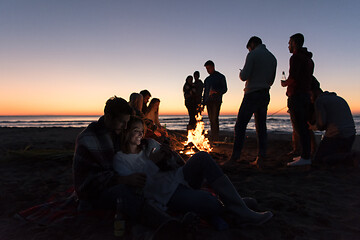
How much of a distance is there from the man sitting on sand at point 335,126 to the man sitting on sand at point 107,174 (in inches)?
142

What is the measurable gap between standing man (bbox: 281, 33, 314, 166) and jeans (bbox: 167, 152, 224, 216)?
2606mm

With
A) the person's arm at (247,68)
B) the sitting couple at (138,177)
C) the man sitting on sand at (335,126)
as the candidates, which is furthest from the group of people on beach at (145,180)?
the man sitting on sand at (335,126)

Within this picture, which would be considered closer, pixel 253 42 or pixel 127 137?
pixel 127 137

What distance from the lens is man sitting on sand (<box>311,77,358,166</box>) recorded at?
4.09m

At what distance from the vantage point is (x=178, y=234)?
176 centimetres

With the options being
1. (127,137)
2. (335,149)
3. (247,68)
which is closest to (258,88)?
(247,68)

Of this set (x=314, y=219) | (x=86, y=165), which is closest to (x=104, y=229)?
(x=86, y=165)

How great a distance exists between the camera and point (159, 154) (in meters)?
2.21

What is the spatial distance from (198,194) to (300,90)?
120 inches

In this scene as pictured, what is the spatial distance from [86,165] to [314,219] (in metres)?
2.26

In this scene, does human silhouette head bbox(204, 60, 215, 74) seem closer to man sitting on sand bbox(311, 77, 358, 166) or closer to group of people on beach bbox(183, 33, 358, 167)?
group of people on beach bbox(183, 33, 358, 167)

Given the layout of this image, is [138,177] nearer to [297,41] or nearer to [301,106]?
[301,106]

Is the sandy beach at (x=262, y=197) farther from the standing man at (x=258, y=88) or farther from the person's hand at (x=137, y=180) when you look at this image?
A: the standing man at (x=258, y=88)

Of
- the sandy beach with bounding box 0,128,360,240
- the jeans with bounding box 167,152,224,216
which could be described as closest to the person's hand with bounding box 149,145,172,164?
the jeans with bounding box 167,152,224,216
